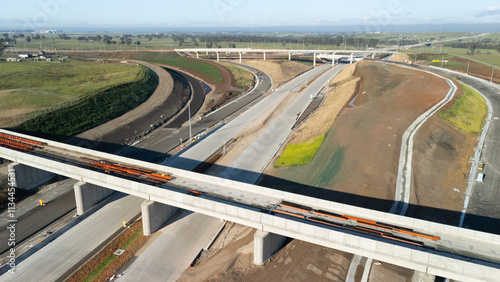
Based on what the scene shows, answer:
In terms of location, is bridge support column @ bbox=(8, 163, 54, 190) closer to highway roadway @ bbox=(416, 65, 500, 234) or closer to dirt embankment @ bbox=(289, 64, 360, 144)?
dirt embankment @ bbox=(289, 64, 360, 144)

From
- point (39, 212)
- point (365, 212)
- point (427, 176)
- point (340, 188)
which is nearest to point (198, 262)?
point (365, 212)

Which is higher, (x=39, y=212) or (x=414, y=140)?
(x=414, y=140)

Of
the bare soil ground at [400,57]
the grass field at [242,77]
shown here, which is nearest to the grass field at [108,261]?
the grass field at [242,77]

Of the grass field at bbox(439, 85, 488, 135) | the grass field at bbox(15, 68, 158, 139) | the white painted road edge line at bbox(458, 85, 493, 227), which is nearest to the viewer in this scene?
the white painted road edge line at bbox(458, 85, 493, 227)

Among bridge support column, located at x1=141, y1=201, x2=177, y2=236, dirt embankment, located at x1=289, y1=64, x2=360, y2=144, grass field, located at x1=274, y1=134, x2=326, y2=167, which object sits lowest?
bridge support column, located at x1=141, y1=201, x2=177, y2=236

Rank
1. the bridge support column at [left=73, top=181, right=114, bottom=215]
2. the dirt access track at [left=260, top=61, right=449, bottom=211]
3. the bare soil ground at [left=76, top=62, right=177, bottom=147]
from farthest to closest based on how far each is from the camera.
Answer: the bare soil ground at [left=76, top=62, right=177, bottom=147], the dirt access track at [left=260, top=61, right=449, bottom=211], the bridge support column at [left=73, top=181, right=114, bottom=215]

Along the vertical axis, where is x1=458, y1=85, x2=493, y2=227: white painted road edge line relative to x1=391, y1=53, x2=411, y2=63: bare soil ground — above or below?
below

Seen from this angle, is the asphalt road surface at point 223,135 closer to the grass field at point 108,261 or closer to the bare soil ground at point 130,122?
the bare soil ground at point 130,122

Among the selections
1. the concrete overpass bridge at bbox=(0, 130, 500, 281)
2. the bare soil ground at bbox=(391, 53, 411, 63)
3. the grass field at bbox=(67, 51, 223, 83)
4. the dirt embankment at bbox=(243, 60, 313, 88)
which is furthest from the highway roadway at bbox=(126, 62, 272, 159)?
the bare soil ground at bbox=(391, 53, 411, 63)

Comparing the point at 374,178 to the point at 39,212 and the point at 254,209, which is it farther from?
the point at 39,212
